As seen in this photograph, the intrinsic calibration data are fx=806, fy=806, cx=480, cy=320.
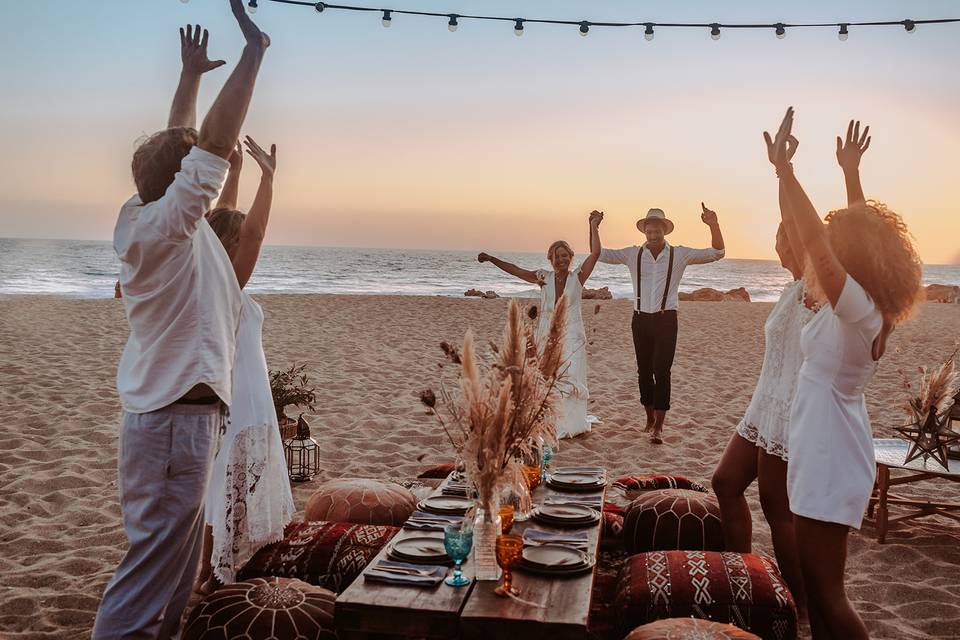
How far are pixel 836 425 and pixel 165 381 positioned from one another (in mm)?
2132

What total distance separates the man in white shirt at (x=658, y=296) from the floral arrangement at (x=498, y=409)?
15.6 ft

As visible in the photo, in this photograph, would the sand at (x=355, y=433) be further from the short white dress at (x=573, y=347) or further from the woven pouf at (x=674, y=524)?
the woven pouf at (x=674, y=524)

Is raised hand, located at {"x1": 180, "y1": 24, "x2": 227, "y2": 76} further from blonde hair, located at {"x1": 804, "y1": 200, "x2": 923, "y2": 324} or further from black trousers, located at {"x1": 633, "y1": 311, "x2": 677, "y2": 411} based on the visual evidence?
black trousers, located at {"x1": 633, "y1": 311, "x2": 677, "y2": 411}

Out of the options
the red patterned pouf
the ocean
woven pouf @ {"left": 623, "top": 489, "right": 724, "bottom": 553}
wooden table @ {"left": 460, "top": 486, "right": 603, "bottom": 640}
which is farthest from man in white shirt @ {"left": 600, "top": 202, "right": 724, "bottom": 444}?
the ocean

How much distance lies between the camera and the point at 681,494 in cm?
422

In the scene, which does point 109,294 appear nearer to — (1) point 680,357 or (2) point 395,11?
(1) point 680,357

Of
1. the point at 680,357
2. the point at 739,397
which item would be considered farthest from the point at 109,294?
the point at 739,397

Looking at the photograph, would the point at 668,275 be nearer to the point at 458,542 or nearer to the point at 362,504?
the point at 362,504

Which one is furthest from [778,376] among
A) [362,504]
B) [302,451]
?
[302,451]

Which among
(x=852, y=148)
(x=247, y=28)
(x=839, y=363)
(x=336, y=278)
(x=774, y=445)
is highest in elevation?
(x=247, y=28)

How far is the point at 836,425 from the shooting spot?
→ 264 centimetres

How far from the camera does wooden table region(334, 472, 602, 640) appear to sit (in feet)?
7.78

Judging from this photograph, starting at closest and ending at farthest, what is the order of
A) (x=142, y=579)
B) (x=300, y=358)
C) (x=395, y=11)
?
(x=142, y=579) → (x=395, y=11) → (x=300, y=358)

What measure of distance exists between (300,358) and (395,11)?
6.42 metres
